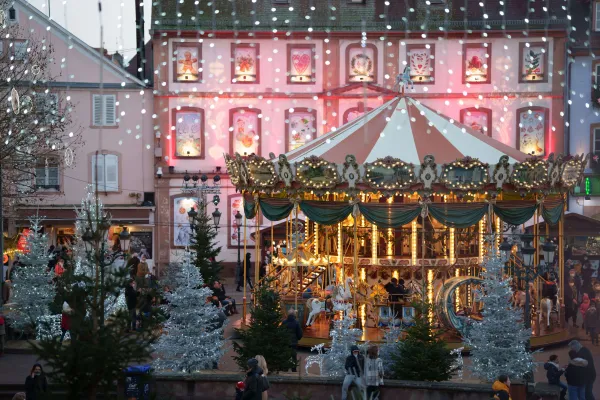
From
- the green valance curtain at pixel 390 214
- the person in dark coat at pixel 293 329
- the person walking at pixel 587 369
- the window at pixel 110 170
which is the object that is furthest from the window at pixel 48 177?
the person walking at pixel 587 369

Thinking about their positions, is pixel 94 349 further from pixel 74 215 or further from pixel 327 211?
pixel 74 215

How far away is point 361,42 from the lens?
44.2 meters

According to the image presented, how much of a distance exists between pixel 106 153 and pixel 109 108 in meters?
1.71

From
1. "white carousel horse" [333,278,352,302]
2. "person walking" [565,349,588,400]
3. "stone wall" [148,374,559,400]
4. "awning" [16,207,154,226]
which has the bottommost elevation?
"stone wall" [148,374,559,400]

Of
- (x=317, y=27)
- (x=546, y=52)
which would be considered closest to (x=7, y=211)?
(x=317, y=27)

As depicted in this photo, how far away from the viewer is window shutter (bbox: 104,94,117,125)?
4419 cm

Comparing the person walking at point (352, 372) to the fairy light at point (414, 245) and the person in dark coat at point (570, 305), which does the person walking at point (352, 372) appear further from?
the person in dark coat at point (570, 305)

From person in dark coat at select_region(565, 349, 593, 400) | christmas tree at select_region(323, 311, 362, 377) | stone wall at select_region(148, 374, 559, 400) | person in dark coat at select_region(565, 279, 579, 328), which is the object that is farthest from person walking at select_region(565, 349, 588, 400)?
person in dark coat at select_region(565, 279, 579, 328)

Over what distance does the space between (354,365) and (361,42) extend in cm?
2705

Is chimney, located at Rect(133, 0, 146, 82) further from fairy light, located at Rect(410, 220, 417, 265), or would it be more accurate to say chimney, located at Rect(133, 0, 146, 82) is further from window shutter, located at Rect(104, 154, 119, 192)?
fairy light, located at Rect(410, 220, 417, 265)

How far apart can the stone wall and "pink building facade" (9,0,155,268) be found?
23.7 metres

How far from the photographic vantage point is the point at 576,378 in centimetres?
1872

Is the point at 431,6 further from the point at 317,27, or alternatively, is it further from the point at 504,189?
the point at 504,189

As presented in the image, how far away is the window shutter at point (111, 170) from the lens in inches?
1746
